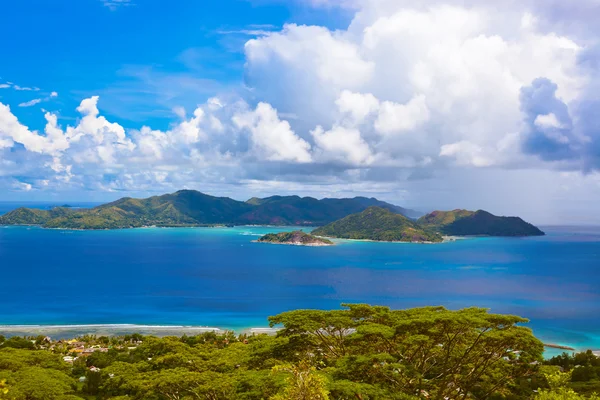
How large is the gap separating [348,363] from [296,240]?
17448cm

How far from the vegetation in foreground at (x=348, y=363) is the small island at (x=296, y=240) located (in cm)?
16481

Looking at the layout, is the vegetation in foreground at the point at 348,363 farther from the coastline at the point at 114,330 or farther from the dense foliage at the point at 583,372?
the coastline at the point at 114,330

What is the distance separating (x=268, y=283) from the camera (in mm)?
95562

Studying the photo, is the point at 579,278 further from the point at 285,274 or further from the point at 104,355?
the point at 104,355

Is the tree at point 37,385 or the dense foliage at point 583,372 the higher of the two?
the tree at point 37,385

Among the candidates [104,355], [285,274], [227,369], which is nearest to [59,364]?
[227,369]

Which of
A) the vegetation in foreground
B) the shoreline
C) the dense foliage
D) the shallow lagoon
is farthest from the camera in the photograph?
the shallow lagoon

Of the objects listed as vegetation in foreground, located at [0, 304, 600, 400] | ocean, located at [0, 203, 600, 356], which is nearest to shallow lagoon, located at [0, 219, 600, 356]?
ocean, located at [0, 203, 600, 356]

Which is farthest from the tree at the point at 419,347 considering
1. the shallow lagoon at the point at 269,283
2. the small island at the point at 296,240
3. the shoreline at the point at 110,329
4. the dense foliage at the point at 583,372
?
the small island at the point at 296,240

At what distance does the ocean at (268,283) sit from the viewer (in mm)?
66062

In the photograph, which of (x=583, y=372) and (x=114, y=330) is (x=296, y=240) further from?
(x=583, y=372)

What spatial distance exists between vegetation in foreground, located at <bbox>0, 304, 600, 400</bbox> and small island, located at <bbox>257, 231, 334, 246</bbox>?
6489 inches

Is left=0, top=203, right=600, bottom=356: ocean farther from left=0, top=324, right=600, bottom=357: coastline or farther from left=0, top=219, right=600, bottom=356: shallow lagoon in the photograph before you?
left=0, top=324, right=600, bottom=357: coastline

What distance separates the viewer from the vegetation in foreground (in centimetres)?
1680
